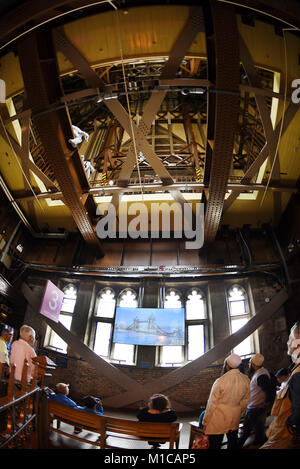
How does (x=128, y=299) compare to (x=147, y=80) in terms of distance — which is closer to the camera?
(x=147, y=80)

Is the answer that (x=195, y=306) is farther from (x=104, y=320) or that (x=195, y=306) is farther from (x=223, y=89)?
(x=223, y=89)

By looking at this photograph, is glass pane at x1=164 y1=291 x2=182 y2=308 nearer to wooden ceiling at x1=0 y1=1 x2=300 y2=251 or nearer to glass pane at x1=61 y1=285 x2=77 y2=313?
wooden ceiling at x1=0 y1=1 x2=300 y2=251

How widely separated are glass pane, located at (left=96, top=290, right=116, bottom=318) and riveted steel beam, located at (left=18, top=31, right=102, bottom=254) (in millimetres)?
3185

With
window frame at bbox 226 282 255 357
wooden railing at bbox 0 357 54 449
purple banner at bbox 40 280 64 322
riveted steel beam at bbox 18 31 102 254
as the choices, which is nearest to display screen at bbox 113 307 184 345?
window frame at bbox 226 282 255 357

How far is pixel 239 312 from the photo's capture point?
747cm

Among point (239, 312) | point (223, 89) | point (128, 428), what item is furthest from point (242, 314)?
point (223, 89)

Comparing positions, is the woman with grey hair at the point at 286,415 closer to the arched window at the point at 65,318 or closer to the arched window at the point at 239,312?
the arched window at the point at 239,312

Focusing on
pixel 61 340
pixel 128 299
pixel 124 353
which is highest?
pixel 128 299

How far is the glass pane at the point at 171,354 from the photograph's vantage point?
7.19m

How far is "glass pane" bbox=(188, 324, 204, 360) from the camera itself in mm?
7194

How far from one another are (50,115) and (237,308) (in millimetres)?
7416

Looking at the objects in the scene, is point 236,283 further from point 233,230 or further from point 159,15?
point 159,15

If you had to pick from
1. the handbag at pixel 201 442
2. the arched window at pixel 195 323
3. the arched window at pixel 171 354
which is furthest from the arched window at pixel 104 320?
the handbag at pixel 201 442

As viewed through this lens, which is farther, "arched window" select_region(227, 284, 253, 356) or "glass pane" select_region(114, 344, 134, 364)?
"glass pane" select_region(114, 344, 134, 364)
